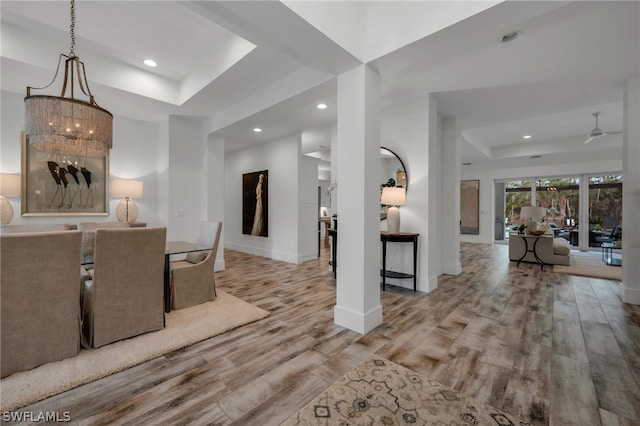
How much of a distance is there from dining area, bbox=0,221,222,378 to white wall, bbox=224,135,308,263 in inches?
119

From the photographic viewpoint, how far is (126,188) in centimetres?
418

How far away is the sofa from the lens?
5461mm

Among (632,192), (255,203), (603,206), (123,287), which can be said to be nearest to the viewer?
(123,287)

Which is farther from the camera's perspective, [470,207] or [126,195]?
[470,207]

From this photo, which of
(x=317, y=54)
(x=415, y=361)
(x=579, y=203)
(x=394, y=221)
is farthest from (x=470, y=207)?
(x=317, y=54)

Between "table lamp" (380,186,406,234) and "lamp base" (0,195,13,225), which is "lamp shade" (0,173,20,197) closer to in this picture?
"lamp base" (0,195,13,225)

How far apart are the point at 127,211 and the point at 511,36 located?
5429mm

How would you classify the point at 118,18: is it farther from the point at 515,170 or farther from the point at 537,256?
the point at 515,170

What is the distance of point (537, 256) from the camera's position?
18.3ft

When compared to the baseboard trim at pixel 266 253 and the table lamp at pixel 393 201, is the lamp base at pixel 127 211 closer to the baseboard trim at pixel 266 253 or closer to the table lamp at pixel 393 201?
the baseboard trim at pixel 266 253

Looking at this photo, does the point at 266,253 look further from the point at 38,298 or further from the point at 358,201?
the point at 38,298

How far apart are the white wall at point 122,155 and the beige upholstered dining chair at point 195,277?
1856mm

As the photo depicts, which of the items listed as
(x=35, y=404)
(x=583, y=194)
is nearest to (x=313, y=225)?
(x=35, y=404)

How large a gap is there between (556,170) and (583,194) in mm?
907
